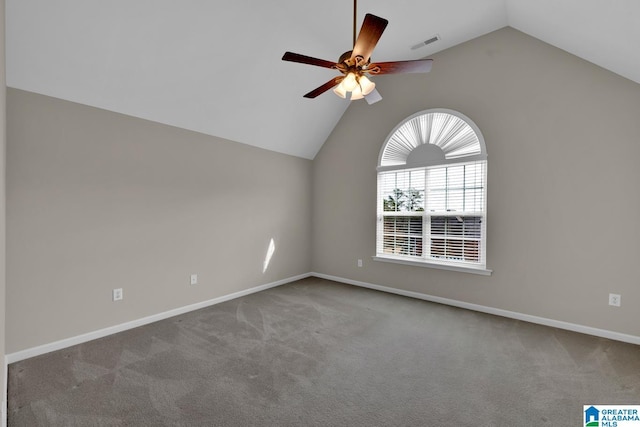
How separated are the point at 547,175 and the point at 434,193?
1268 mm

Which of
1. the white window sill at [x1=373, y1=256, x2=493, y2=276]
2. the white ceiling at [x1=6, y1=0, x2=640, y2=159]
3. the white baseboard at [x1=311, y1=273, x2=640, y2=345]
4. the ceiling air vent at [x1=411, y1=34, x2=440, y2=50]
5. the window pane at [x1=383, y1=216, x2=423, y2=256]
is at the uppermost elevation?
the ceiling air vent at [x1=411, y1=34, x2=440, y2=50]

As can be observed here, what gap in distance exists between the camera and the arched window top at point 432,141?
3686 mm

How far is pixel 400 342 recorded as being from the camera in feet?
9.25

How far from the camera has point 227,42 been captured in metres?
2.97

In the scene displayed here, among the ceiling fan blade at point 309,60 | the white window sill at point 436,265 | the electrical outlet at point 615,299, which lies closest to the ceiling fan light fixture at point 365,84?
the ceiling fan blade at point 309,60

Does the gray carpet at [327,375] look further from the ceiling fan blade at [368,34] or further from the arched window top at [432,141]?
the ceiling fan blade at [368,34]

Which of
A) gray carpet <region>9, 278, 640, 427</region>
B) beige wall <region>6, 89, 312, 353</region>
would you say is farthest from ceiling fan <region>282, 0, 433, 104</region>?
gray carpet <region>9, 278, 640, 427</region>

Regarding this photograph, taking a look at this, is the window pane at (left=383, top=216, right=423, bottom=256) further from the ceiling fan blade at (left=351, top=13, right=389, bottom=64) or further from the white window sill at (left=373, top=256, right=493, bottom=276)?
the ceiling fan blade at (left=351, top=13, right=389, bottom=64)

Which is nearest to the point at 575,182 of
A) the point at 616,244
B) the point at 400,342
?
the point at 616,244

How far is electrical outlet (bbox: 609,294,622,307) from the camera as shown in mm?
2834

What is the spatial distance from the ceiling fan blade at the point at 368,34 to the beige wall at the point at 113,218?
2.49m

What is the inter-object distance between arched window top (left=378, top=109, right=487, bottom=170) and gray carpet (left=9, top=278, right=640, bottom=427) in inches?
83.1

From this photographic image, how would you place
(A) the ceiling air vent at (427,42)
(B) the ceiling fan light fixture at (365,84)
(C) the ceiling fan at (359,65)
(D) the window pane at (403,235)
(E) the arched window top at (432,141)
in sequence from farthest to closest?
(D) the window pane at (403,235)
(E) the arched window top at (432,141)
(A) the ceiling air vent at (427,42)
(B) the ceiling fan light fixture at (365,84)
(C) the ceiling fan at (359,65)

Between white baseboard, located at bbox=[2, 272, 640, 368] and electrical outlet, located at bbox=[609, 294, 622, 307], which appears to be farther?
electrical outlet, located at bbox=[609, 294, 622, 307]
